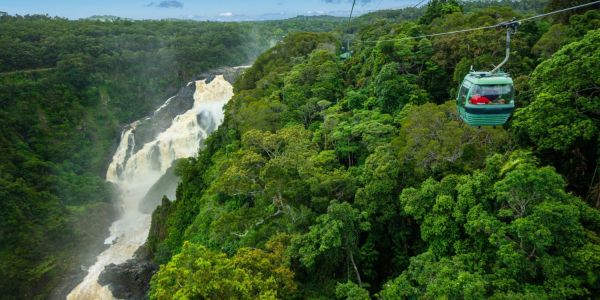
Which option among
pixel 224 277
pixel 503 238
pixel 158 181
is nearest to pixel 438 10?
pixel 503 238

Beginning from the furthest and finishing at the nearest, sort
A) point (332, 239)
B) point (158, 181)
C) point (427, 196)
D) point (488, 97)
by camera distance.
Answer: point (158, 181)
point (332, 239)
point (427, 196)
point (488, 97)

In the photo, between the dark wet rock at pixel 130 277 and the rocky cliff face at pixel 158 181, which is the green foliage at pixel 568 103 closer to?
the dark wet rock at pixel 130 277

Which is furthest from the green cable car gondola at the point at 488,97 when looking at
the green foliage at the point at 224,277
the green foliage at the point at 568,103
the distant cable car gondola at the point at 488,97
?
the green foliage at the point at 224,277

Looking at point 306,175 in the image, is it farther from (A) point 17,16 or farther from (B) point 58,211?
(A) point 17,16

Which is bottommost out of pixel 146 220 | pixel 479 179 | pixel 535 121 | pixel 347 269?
pixel 146 220

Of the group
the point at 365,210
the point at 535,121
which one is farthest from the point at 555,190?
the point at 365,210

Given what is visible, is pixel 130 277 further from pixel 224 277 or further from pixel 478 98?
pixel 478 98

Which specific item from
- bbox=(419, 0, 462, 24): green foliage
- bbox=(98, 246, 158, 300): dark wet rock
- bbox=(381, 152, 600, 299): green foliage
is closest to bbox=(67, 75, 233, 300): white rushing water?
bbox=(98, 246, 158, 300): dark wet rock
